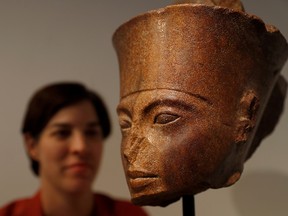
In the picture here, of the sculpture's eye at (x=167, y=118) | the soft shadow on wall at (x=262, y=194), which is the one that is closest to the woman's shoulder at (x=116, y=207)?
the soft shadow on wall at (x=262, y=194)

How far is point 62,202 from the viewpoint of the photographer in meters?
1.61

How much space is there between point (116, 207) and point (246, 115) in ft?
2.72

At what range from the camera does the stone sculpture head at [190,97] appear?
93 cm

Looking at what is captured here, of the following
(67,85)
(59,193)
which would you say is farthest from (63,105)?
(59,193)

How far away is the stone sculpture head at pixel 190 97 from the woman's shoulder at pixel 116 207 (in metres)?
0.70

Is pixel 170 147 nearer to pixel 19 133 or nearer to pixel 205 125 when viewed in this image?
pixel 205 125

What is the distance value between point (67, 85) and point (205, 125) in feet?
2.65

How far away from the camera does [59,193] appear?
62.7 inches

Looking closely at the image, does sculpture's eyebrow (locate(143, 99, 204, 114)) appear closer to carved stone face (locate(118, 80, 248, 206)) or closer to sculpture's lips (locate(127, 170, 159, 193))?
carved stone face (locate(118, 80, 248, 206))

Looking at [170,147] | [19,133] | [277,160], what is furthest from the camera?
[19,133]

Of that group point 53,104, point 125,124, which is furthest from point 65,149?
point 125,124

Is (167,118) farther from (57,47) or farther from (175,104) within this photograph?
(57,47)

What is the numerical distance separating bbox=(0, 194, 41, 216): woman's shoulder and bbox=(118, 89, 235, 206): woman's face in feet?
2.44

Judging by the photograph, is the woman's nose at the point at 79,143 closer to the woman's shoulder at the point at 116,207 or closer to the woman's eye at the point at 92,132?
the woman's eye at the point at 92,132
